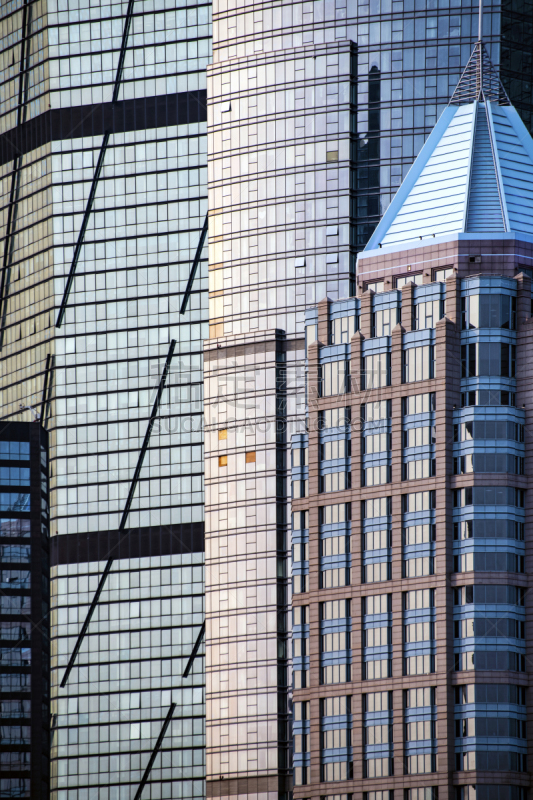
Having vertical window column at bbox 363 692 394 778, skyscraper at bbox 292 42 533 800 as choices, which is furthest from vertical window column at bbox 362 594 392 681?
vertical window column at bbox 363 692 394 778

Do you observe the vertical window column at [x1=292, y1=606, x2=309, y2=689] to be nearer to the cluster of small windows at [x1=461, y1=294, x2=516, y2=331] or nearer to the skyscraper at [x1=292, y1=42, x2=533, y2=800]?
the skyscraper at [x1=292, y1=42, x2=533, y2=800]

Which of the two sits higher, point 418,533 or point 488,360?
point 488,360

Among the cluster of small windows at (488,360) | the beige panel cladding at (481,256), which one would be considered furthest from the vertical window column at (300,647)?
the beige panel cladding at (481,256)

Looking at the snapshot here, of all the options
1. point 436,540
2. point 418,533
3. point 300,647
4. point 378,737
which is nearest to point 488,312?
point 418,533

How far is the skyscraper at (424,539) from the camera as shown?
183 meters

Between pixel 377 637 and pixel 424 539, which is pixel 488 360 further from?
pixel 377 637

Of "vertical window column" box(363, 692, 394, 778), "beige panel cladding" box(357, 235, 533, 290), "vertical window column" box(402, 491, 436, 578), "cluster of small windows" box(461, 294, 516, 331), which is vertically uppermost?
"beige panel cladding" box(357, 235, 533, 290)

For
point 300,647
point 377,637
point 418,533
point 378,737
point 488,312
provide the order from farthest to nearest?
point 300,647, point 377,637, point 488,312, point 418,533, point 378,737

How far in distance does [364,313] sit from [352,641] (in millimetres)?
33231

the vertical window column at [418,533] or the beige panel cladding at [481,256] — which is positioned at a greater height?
the beige panel cladding at [481,256]

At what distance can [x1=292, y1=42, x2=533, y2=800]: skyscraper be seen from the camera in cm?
18275

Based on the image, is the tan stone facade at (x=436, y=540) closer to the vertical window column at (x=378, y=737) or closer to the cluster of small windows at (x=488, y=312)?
the vertical window column at (x=378, y=737)

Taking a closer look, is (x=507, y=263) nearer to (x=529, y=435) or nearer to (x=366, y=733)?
(x=529, y=435)

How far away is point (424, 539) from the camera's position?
18725 centimetres
